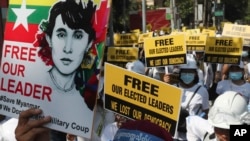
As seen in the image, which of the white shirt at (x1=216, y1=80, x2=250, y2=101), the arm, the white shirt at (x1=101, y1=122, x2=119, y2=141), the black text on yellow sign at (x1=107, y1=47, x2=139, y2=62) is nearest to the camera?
the arm

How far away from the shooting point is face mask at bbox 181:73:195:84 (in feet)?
26.1

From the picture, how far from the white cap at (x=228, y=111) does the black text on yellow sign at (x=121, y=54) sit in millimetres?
8293

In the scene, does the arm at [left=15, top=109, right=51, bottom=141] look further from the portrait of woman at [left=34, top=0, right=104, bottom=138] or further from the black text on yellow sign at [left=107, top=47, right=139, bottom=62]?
the black text on yellow sign at [left=107, top=47, right=139, bottom=62]

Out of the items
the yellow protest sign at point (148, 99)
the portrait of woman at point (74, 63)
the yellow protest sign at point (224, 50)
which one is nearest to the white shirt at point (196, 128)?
the yellow protest sign at point (148, 99)

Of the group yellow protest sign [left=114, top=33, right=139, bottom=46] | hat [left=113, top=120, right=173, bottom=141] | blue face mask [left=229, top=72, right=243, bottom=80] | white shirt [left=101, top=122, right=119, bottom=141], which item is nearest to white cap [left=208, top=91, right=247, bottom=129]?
hat [left=113, top=120, right=173, bottom=141]

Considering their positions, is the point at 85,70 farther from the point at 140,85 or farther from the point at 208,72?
the point at 208,72

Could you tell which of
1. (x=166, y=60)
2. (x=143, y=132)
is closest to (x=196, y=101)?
(x=166, y=60)

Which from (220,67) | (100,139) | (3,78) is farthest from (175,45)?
(3,78)

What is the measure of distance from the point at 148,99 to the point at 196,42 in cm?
1014

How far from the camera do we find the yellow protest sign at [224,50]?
1076 centimetres

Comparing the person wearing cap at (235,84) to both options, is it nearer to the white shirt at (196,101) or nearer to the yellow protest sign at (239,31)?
the white shirt at (196,101)

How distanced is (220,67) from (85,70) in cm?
1002

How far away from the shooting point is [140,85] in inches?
172

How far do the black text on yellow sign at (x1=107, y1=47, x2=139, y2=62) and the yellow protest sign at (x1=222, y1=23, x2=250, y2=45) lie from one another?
12.1 ft
